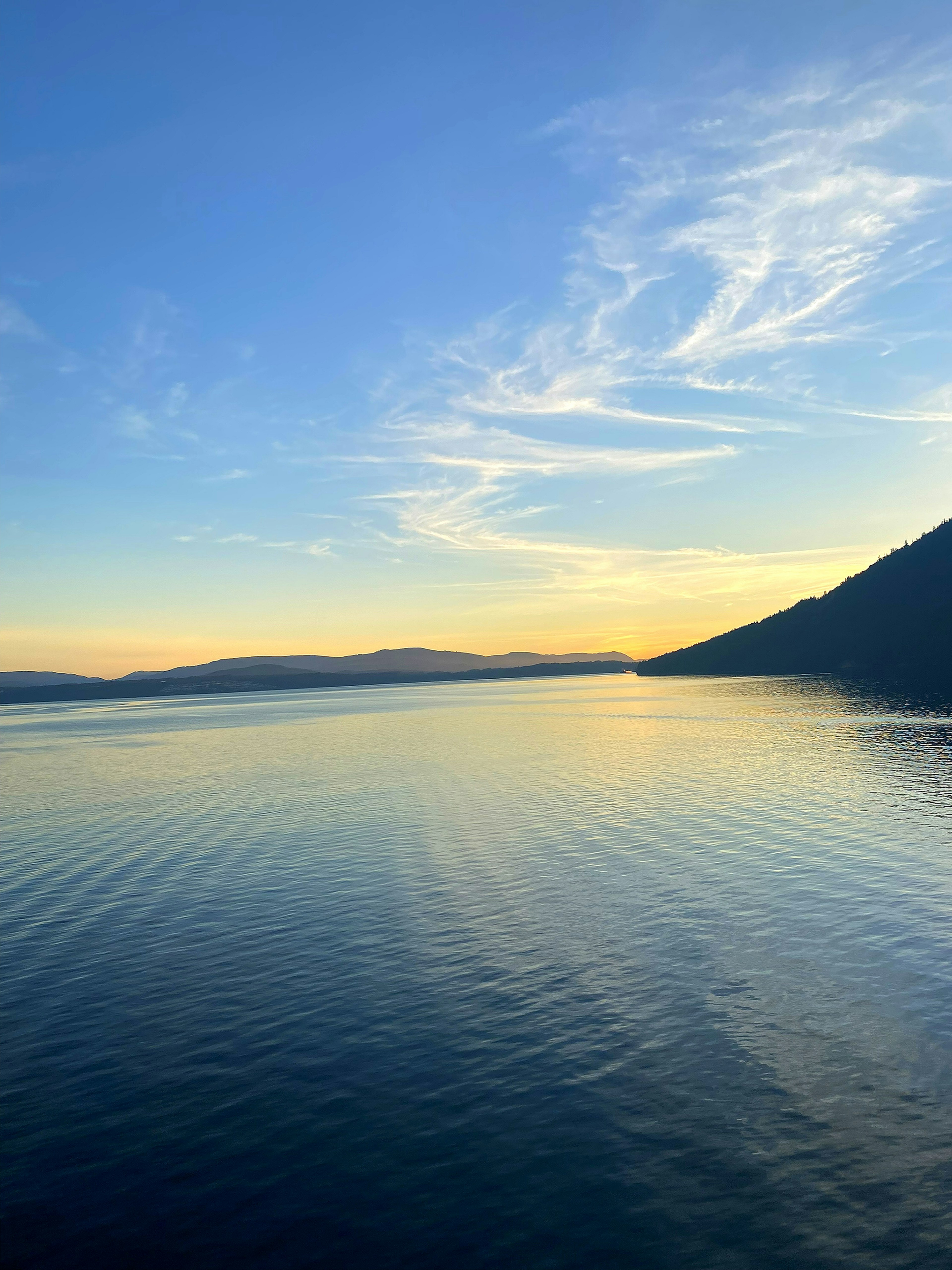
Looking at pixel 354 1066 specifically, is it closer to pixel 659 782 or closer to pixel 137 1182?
pixel 137 1182

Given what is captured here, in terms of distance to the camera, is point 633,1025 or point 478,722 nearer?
point 633,1025

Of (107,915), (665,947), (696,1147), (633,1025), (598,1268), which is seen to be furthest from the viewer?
(107,915)

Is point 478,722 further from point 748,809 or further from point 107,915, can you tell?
point 107,915

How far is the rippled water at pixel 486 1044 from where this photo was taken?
14094mm

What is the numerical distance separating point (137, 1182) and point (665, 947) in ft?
59.2

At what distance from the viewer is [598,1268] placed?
42.4 feet

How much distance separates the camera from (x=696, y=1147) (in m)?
15.9

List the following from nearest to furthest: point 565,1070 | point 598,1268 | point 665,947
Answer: point 598,1268, point 565,1070, point 665,947

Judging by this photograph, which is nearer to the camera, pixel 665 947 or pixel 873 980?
pixel 873 980

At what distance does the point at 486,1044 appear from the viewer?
20656 mm

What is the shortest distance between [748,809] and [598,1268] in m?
43.5

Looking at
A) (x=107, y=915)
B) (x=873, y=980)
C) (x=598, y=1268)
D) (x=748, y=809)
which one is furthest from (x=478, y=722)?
(x=598, y=1268)

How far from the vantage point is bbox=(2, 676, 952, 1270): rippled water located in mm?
14094

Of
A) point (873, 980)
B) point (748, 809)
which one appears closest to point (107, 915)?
point (873, 980)
